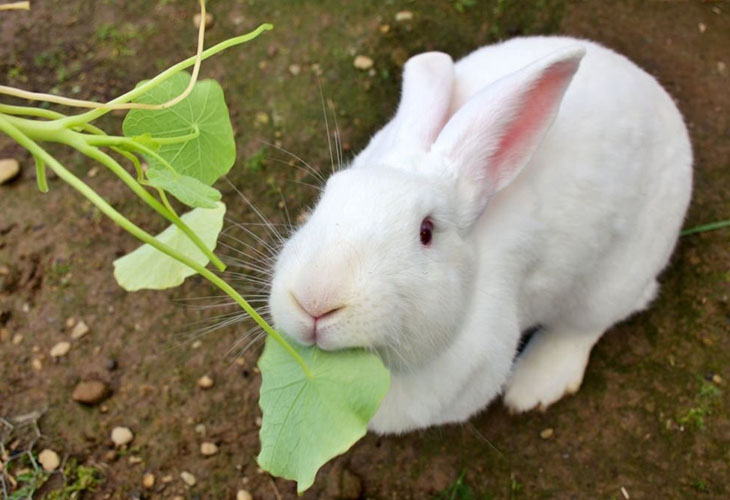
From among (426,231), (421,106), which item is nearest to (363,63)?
(421,106)

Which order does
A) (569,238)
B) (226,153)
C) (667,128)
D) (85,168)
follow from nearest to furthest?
(226,153), (569,238), (667,128), (85,168)

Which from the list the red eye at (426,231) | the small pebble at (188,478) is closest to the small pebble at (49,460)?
the small pebble at (188,478)

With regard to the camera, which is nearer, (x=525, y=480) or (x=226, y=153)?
(x=226, y=153)

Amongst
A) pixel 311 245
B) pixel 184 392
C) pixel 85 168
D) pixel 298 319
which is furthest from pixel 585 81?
pixel 85 168

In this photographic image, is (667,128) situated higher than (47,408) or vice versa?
Result: (667,128)

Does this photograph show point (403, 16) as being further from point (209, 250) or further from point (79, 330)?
point (209, 250)

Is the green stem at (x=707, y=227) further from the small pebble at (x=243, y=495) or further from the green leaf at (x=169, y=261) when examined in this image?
the green leaf at (x=169, y=261)

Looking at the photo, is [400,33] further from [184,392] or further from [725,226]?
[184,392]
